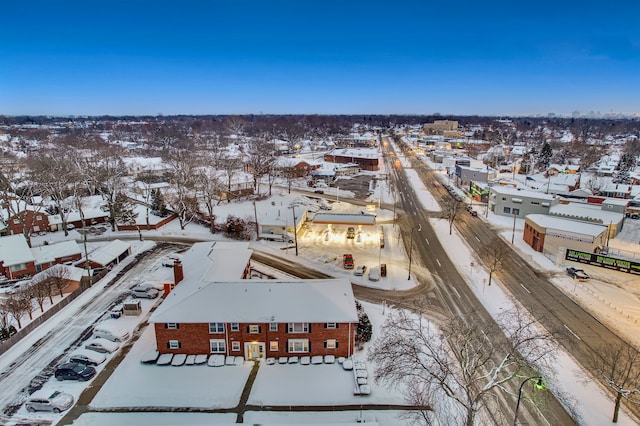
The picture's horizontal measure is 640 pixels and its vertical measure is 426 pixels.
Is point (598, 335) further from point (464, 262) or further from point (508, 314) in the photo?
point (464, 262)

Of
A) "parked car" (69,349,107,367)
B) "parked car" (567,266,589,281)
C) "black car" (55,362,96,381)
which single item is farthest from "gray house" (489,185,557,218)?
"black car" (55,362,96,381)

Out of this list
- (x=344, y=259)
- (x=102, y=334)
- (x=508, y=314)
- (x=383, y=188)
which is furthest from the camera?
(x=383, y=188)

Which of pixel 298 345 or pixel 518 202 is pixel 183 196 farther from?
pixel 518 202

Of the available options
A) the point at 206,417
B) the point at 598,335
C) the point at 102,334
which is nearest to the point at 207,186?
the point at 102,334

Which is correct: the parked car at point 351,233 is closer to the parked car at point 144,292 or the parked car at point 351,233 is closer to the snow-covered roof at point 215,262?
the snow-covered roof at point 215,262

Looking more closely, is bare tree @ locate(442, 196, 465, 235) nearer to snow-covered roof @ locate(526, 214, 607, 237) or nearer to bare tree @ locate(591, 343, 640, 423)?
snow-covered roof @ locate(526, 214, 607, 237)

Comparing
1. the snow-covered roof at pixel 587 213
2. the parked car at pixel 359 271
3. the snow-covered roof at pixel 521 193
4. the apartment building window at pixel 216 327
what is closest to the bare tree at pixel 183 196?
the parked car at pixel 359 271
